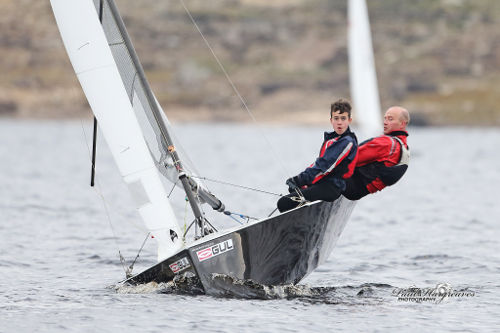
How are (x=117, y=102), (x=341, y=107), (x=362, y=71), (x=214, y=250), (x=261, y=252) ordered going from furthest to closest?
(x=362, y=71)
(x=117, y=102)
(x=261, y=252)
(x=341, y=107)
(x=214, y=250)

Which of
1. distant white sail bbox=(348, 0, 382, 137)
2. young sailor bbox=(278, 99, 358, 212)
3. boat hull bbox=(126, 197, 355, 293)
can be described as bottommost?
boat hull bbox=(126, 197, 355, 293)

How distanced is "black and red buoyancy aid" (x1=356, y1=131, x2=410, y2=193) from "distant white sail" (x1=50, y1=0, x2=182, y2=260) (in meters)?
2.49

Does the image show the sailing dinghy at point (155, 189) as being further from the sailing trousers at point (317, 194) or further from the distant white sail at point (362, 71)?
the distant white sail at point (362, 71)

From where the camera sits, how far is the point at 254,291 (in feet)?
37.7

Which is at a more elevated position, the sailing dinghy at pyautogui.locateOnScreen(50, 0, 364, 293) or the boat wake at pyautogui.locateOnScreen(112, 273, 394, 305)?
the sailing dinghy at pyautogui.locateOnScreen(50, 0, 364, 293)

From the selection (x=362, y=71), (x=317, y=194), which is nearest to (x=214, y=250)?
(x=317, y=194)

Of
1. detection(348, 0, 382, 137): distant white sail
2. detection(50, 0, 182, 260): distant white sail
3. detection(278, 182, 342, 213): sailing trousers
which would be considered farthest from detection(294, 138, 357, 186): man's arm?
detection(348, 0, 382, 137): distant white sail

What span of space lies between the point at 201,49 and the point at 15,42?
25754mm

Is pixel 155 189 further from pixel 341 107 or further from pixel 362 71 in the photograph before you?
pixel 362 71

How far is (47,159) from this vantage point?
45625 mm

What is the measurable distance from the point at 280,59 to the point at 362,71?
78151 mm

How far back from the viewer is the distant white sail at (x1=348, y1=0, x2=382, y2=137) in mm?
47688

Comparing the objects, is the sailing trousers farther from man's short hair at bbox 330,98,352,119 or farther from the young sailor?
man's short hair at bbox 330,98,352,119

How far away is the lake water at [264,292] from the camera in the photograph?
10.5 meters
